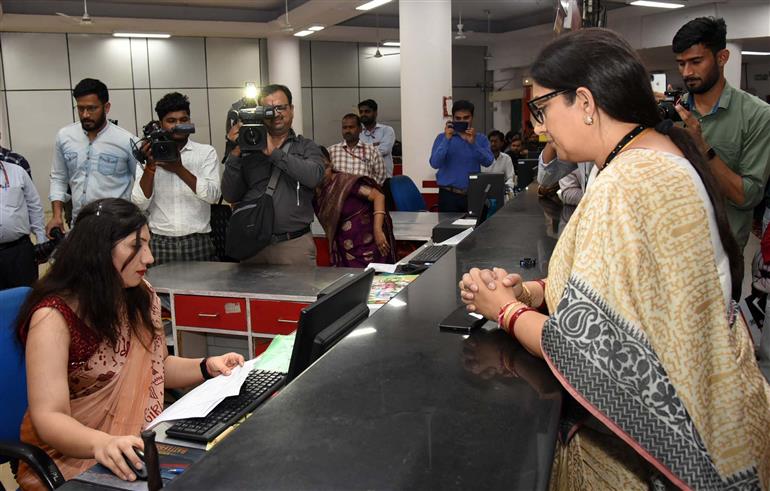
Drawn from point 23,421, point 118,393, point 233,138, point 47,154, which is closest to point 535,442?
point 118,393

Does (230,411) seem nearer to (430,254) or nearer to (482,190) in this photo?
(430,254)

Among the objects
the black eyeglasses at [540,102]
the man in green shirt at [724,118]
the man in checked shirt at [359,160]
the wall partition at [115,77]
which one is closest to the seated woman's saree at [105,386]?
the black eyeglasses at [540,102]

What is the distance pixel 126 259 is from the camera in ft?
5.96

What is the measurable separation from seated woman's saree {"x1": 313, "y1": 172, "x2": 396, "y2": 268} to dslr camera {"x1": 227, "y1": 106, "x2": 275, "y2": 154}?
0.73 m

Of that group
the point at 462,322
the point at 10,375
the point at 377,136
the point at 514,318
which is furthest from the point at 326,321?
the point at 377,136

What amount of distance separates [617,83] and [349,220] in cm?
278

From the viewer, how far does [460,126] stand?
568cm

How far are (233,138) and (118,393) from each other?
180 cm

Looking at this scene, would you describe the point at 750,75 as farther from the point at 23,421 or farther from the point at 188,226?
the point at 23,421

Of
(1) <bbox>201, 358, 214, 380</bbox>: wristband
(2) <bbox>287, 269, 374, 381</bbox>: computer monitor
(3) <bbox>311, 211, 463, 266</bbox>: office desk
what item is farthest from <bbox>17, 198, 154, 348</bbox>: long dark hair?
(3) <bbox>311, 211, 463, 266</bbox>: office desk

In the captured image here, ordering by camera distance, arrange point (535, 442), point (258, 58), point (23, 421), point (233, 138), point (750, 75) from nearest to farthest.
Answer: point (535, 442)
point (23, 421)
point (233, 138)
point (258, 58)
point (750, 75)

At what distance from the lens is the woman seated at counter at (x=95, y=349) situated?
1.58 m

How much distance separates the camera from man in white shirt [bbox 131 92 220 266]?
3490mm

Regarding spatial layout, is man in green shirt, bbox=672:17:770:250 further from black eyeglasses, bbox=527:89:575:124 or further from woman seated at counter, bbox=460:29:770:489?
woman seated at counter, bbox=460:29:770:489
